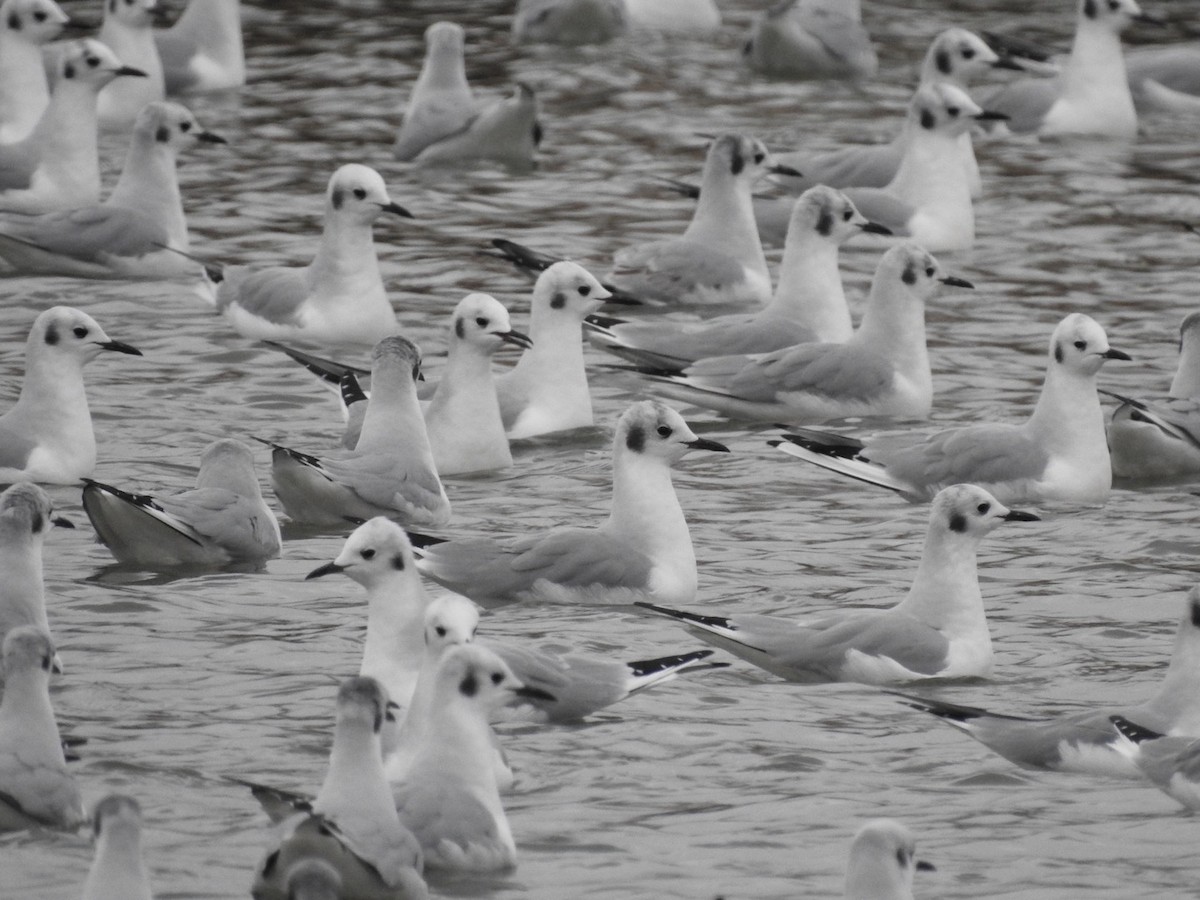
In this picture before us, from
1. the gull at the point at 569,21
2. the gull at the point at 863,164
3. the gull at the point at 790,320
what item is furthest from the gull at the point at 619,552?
the gull at the point at 569,21

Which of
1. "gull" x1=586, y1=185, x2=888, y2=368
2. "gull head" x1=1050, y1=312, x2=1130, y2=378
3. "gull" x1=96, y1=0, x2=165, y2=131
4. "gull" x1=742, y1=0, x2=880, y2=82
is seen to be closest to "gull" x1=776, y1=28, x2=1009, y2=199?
"gull" x1=586, y1=185, x2=888, y2=368

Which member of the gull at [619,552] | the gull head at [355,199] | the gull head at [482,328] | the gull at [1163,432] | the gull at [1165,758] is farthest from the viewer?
the gull head at [355,199]

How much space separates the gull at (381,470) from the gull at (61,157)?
6.15m

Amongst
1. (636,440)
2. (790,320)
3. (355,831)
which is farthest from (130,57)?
(355,831)

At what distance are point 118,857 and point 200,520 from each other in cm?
418

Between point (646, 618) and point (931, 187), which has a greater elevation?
point (646, 618)

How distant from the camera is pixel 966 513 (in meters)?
9.81

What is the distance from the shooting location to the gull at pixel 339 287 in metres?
14.5

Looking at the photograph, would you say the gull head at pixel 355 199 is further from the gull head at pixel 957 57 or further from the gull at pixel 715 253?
the gull head at pixel 957 57

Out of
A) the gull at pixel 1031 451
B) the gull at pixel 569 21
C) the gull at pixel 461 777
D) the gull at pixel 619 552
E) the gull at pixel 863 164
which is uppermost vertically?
the gull at pixel 461 777

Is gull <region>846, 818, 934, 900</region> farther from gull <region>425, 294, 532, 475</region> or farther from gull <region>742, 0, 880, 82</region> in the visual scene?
gull <region>742, 0, 880, 82</region>

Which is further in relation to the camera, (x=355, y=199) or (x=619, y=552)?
(x=355, y=199)

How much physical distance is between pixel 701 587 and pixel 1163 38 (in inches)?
574

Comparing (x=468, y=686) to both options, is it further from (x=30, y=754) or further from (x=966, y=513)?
(x=966, y=513)
